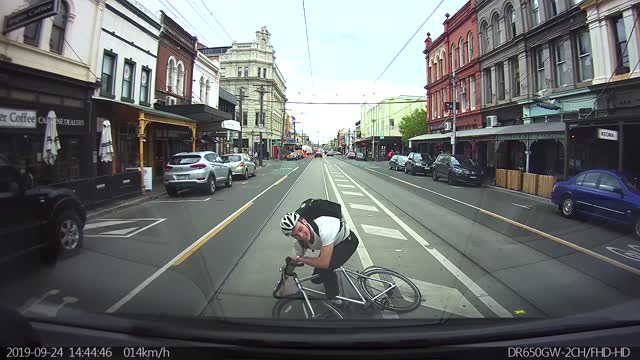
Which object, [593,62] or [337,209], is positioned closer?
[337,209]

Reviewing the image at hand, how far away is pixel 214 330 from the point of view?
8.37ft

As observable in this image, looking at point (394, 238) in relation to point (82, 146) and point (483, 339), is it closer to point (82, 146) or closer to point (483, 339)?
point (483, 339)

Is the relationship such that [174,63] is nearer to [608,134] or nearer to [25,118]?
[608,134]

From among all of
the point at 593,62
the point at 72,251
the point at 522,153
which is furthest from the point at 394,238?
the point at 522,153

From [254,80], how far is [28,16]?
56.7m

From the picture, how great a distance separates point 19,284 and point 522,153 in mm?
27337

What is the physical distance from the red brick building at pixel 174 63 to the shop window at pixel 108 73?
5255 millimetres

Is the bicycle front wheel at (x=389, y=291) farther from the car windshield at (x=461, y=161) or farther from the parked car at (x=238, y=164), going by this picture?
the parked car at (x=238, y=164)

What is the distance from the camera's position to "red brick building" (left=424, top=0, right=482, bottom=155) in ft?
108

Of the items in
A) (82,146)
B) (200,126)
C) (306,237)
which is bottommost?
(306,237)

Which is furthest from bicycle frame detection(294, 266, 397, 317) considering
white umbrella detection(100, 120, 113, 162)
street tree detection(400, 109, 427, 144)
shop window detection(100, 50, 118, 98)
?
street tree detection(400, 109, 427, 144)

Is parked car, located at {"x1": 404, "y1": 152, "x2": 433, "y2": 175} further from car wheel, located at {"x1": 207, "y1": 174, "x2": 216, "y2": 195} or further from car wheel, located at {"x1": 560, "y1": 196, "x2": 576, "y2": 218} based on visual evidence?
car wheel, located at {"x1": 560, "y1": 196, "x2": 576, "y2": 218}

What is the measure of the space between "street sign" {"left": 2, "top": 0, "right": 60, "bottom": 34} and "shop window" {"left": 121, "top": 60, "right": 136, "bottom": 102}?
15559 mm

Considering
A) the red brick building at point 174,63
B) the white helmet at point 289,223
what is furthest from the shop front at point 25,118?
the red brick building at point 174,63
